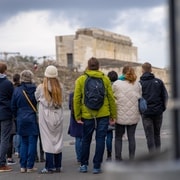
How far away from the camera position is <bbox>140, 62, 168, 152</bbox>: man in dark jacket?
11273 millimetres

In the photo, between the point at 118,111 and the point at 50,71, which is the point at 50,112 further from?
the point at 118,111

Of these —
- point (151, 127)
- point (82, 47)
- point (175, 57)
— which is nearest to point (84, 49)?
point (82, 47)

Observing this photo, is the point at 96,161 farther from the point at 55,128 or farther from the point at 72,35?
the point at 72,35

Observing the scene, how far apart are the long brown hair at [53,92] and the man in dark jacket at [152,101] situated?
173 centimetres

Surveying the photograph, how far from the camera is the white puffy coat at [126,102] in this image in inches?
425

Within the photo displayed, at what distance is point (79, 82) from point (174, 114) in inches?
278

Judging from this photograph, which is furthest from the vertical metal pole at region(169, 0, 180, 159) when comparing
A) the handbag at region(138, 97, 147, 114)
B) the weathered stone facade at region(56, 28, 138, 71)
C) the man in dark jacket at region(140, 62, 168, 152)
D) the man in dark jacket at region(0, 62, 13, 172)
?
the weathered stone facade at region(56, 28, 138, 71)

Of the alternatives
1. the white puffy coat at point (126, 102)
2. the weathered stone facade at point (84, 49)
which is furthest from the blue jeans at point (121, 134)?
the weathered stone facade at point (84, 49)

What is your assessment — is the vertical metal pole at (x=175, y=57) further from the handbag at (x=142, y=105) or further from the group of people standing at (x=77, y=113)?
the handbag at (x=142, y=105)

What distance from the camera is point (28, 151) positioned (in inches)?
429

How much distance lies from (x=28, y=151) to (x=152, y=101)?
Answer: 243 centimetres

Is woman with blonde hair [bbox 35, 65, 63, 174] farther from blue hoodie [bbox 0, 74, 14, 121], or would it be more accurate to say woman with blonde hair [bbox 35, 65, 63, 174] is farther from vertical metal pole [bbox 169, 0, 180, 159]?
vertical metal pole [bbox 169, 0, 180, 159]

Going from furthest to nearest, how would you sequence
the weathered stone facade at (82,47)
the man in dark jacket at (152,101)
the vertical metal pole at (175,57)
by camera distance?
the weathered stone facade at (82,47) < the man in dark jacket at (152,101) < the vertical metal pole at (175,57)

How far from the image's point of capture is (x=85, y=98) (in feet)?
33.3
